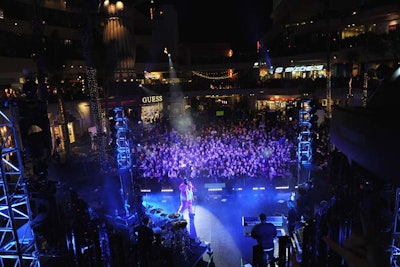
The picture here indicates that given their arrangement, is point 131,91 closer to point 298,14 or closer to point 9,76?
point 9,76

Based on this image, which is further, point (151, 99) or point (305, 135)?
Answer: point (151, 99)

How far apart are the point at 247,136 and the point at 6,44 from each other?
17.4 m

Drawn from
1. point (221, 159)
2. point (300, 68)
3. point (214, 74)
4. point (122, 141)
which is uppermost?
point (214, 74)

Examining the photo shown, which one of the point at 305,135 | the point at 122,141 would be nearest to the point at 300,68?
the point at 305,135

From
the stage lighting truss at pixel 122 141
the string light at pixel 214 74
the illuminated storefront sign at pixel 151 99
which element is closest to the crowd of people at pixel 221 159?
the stage lighting truss at pixel 122 141

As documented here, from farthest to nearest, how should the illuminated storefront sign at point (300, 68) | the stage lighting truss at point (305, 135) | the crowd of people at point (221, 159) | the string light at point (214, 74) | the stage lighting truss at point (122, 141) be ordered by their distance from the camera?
the string light at point (214, 74) → the illuminated storefront sign at point (300, 68) → the crowd of people at point (221, 159) → the stage lighting truss at point (122, 141) → the stage lighting truss at point (305, 135)

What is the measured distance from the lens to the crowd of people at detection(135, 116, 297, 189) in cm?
1466

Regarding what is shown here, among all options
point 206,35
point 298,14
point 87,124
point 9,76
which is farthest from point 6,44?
point 206,35

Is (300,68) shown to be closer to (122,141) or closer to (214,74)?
(214,74)

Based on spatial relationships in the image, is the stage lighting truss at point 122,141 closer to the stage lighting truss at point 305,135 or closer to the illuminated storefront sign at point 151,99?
the stage lighting truss at point 305,135

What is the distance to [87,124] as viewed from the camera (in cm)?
2725

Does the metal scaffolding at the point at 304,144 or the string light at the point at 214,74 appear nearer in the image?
the metal scaffolding at the point at 304,144

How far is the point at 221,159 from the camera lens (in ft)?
50.5

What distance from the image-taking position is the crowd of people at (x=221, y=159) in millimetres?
14664
